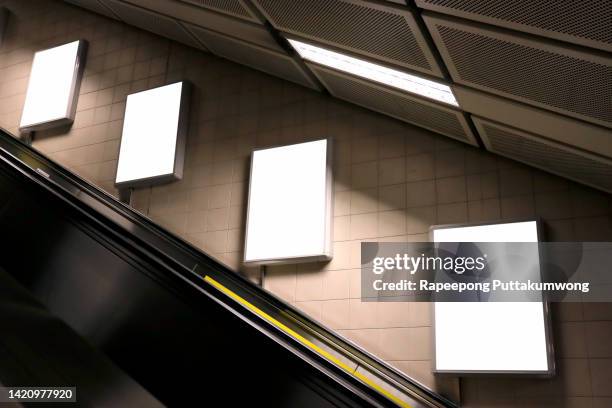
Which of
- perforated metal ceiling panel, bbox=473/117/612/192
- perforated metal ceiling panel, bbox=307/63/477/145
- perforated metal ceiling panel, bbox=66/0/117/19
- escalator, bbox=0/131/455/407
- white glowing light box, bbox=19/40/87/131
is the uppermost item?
perforated metal ceiling panel, bbox=66/0/117/19

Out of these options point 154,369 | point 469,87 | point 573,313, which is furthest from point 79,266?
point 573,313

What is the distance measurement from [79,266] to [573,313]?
139 inches

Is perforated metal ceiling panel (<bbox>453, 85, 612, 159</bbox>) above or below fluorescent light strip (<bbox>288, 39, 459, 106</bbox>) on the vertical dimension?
below

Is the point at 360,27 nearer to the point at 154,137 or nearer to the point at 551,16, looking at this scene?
the point at 551,16

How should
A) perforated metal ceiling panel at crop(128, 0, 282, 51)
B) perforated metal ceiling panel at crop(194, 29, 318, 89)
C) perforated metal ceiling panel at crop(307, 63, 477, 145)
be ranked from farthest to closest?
perforated metal ceiling panel at crop(194, 29, 318, 89), perforated metal ceiling panel at crop(128, 0, 282, 51), perforated metal ceiling panel at crop(307, 63, 477, 145)

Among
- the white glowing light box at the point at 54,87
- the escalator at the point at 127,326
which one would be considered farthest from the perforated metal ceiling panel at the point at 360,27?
the white glowing light box at the point at 54,87

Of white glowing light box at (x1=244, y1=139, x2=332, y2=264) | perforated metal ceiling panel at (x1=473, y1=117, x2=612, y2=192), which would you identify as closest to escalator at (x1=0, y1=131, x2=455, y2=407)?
perforated metal ceiling panel at (x1=473, y1=117, x2=612, y2=192)

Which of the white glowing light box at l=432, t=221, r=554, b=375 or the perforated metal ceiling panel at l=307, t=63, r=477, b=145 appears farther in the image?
the perforated metal ceiling panel at l=307, t=63, r=477, b=145

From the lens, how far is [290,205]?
5.72 metres

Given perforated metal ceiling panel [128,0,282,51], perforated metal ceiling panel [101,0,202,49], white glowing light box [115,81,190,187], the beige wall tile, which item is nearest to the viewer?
the beige wall tile

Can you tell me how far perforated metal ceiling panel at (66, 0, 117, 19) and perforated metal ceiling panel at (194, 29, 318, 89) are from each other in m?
1.86

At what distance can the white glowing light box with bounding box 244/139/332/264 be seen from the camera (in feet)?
18.0

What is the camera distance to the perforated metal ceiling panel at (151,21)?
673 centimetres

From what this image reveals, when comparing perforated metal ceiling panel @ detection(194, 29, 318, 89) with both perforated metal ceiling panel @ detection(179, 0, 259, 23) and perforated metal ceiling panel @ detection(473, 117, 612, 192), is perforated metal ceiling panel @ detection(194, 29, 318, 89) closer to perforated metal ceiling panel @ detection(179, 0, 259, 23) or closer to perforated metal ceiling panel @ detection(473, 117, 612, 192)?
perforated metal ceiling panel @ detection(179, 0, 259, 23)
